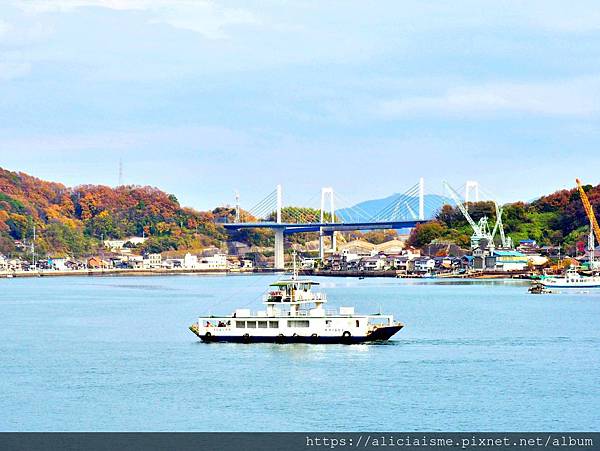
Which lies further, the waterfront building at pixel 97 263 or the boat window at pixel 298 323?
the waterfront building at pixel 97 263

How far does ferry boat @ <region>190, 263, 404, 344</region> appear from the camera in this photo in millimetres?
28547

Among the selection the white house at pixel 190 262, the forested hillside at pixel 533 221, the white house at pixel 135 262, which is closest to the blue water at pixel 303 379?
the forested hillside at pixel 533 221

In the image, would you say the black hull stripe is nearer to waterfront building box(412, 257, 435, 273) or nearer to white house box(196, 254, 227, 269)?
waterfront building box(412, 257, 435, 273)

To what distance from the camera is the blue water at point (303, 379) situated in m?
19.6

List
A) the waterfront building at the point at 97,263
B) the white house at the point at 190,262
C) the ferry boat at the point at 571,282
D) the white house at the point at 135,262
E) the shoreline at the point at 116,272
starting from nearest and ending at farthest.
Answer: the ferry boat at the point at 571,282
the shoreline at the point at 116,272
the white house at the point at 190,262
the white house at the point at 135,262
the waterfront building at the point at 97,263

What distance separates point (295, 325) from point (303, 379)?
520 cm

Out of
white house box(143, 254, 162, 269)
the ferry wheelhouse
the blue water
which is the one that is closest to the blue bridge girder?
white house box(143, 254, 162, 269)

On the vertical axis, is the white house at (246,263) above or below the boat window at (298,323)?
above

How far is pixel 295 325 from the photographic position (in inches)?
1129

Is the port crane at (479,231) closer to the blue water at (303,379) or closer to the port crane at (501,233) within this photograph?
the port crane at (501,233)

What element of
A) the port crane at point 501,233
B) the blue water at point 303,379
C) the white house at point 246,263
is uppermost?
the port crane at point 501,233

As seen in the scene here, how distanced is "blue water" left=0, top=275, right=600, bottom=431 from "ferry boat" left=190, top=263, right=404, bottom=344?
38 cm

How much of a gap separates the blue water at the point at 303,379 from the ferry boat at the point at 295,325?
14.8 inches

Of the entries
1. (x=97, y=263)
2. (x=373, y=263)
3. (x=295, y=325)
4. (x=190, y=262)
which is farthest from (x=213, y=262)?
(x=295, y=325)
